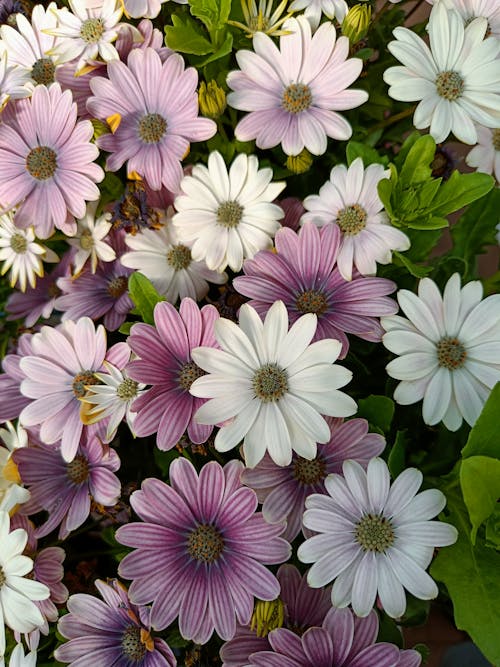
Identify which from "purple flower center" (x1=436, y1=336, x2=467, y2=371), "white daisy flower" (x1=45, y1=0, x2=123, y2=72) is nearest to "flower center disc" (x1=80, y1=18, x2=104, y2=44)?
"white daisy flower" (x1=45, y1=0, x2=123, y2=72)

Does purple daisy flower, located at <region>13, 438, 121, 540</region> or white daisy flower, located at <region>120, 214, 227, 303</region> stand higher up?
white daisy flower, located at <region>120, 214, 227, 303</region>

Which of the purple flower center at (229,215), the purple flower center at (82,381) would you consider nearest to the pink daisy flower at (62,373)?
the purple flower center at (82,381)

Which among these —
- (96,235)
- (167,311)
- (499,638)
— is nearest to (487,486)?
(499,638)

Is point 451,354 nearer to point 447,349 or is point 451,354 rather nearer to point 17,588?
point 447,349

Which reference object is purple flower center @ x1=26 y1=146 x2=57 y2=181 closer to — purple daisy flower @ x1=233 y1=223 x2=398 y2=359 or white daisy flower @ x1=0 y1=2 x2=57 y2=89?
white daisy flower @ x1=0 y1=2 x2=57 y2=89

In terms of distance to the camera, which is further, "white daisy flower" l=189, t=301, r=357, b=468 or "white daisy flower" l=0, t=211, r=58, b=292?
"white daisy flower" l=0, t=211, r=58, b=292

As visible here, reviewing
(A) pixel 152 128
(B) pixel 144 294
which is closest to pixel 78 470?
(B) pixel 144 294

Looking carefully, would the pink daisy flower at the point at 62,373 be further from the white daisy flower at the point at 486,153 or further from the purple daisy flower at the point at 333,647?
the white daisy flower at the point at 486,153
